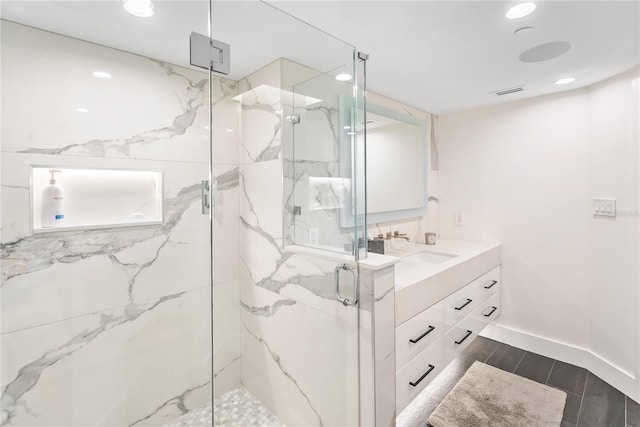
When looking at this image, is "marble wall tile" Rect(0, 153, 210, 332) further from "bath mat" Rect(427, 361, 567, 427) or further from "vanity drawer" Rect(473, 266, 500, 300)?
"vanity drawer" Rect(473, 266, 500, 300)

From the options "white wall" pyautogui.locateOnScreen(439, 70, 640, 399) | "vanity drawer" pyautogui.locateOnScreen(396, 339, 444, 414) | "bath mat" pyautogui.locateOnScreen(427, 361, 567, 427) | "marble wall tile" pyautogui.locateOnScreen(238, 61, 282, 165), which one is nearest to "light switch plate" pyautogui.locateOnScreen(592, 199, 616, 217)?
"white wall" pyautogui.locateOnScreen(439, 70, 640, 399)

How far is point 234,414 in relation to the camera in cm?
182

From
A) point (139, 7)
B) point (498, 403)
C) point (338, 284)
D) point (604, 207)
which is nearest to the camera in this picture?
point (139, 7)

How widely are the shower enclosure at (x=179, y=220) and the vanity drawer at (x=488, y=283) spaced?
136 cm

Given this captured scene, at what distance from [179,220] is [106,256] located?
1.26ft

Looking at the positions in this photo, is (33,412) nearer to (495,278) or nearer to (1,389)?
(1,389)

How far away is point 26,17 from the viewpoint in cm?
126

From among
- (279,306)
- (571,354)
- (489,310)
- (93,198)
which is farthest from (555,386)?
(93,198)

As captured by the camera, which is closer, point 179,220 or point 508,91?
point 179,220

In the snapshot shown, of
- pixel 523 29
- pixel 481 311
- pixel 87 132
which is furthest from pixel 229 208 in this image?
pixel 481 311

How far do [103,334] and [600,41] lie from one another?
3.00 metres

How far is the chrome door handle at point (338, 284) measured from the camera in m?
1.48

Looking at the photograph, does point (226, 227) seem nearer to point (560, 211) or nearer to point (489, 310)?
point (489, 310)

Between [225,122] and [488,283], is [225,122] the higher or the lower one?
the higher one
